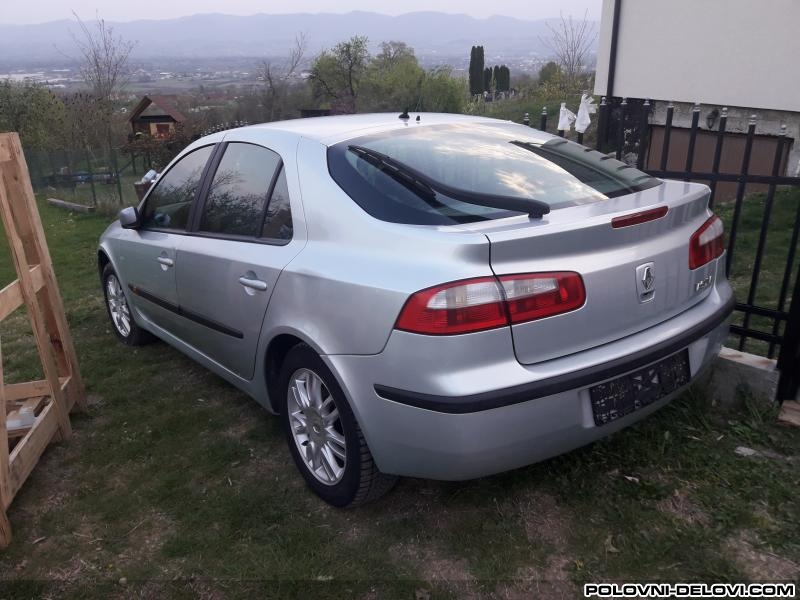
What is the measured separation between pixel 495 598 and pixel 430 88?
62319 mm

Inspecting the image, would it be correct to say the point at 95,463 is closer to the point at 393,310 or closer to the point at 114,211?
the point at 393,310

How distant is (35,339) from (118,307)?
5.86 feet

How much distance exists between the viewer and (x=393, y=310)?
233 centimetres

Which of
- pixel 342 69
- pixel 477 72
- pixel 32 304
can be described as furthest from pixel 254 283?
pixel 477 72

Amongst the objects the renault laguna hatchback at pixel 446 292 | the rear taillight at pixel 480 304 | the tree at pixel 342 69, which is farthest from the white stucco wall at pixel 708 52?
the tree at pixel 342 69

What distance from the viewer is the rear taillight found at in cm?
223

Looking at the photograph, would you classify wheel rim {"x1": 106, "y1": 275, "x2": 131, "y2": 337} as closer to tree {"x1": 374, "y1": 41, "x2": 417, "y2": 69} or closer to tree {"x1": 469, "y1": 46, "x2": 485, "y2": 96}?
tree {"x1": 374, "y1": 41, "x2": 417, "y2": 69}

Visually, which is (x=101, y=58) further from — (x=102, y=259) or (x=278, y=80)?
(x=102, y=259)

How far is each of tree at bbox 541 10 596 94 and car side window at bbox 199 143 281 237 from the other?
112ft

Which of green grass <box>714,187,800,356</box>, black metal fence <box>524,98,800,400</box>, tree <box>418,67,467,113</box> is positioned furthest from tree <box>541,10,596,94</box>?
green grass <box>714,187,800,356</box>

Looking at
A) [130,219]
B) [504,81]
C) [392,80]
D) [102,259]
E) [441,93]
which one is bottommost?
[441,93]

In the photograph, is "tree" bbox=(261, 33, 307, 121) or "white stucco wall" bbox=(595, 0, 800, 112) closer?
"white stucco wall" bbox=(595, 0, 800, 112)

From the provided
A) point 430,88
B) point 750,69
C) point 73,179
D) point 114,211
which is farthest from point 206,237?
point 430,88

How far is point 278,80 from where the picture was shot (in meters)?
34.1
